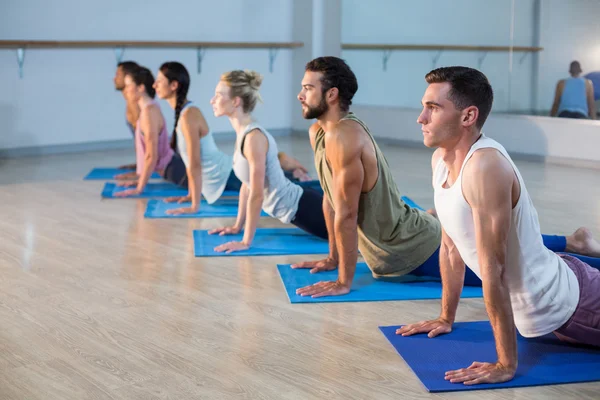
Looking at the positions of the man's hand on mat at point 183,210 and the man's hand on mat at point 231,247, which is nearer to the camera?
the man's hand on mat at point 231,247

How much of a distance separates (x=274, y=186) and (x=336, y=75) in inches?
39.2

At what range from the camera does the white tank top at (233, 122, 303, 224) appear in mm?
3516

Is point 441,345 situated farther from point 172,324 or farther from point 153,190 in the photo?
point 153,190

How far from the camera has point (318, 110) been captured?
269 centimetres

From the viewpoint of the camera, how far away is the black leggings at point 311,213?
3621 mm

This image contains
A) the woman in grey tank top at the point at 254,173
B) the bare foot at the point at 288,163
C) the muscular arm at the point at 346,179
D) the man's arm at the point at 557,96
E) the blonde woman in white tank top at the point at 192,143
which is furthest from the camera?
the man's arm at the point at 557,96

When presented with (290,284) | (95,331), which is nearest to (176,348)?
(95,331)

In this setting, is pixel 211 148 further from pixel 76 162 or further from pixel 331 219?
pixel 76 162

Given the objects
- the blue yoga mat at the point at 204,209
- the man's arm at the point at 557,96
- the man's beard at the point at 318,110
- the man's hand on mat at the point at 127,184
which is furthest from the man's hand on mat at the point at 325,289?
the man's arm at the point at 557,96

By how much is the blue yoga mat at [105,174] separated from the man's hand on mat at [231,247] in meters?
2.34

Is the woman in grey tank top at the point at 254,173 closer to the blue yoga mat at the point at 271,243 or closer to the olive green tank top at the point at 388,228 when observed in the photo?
the blue yoga mat at the point at 271,243

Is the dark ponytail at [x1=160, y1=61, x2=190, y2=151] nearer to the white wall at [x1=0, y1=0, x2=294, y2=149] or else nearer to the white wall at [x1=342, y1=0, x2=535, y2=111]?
the white wall at [x1=0, y1=0, x2=294, y2=149]

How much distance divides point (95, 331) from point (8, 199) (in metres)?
2.60

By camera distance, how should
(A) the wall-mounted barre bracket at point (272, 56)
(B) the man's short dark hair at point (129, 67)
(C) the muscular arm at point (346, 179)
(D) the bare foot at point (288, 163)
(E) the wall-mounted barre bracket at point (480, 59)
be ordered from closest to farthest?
(C) the muscular arm at point (346, 179) < (D) the bare foot at point (288, 163) < (B) the man's short dark hair at point (129, 67) < (E) the wall-mounted barre bracket at point (480, 59) < (A) the wall-mounted barre bracket at point (272, 56)
